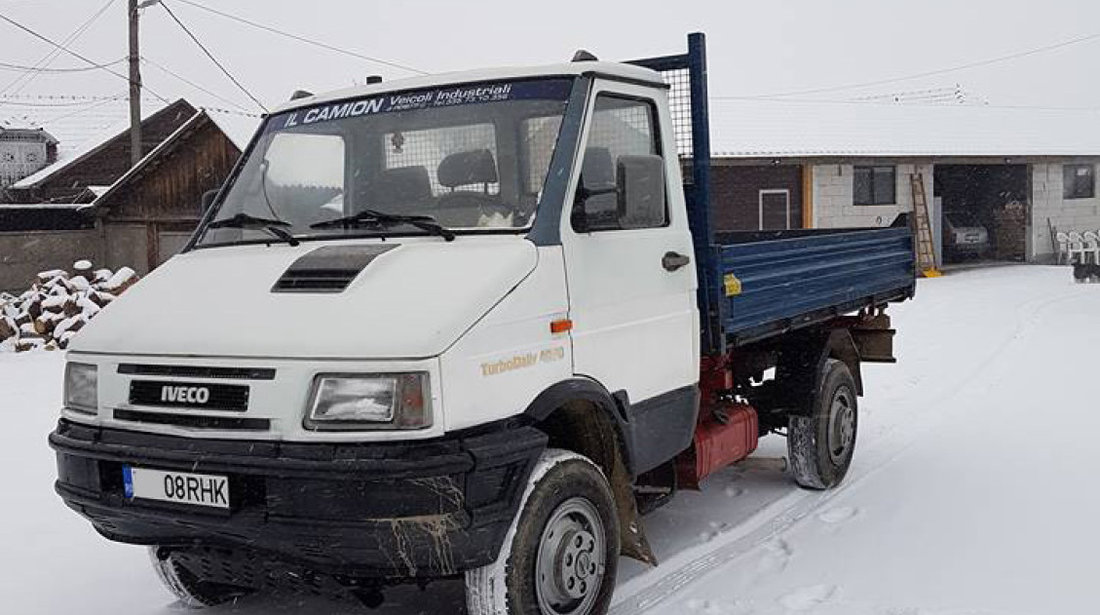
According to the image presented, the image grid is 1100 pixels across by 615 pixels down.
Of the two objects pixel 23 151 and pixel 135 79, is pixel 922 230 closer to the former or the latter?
pixel 135 79

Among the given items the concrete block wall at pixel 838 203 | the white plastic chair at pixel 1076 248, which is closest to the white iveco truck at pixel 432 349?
the concrete block wall at pixel 838 203

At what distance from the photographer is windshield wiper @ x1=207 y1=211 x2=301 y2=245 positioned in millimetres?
4242

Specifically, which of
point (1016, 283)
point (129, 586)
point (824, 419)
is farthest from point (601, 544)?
point (1016, 283)

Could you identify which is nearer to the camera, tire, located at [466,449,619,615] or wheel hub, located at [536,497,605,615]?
tire, located at [466,449,619,615]

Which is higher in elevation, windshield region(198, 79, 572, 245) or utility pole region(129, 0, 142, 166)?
utility pole region(129, 0, 142, 166)

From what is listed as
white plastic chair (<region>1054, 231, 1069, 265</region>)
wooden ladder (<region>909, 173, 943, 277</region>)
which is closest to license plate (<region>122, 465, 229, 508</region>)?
wooden ladder (<region>909, 173, 943, 277</region>)

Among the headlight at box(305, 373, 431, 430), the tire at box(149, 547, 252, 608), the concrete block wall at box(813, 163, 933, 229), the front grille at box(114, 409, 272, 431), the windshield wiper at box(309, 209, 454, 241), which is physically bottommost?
the tire at box(149, 547, 252, 608)

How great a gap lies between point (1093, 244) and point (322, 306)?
2909 centimetres

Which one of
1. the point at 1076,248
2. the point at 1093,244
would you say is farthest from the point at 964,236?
the point at 1093,244

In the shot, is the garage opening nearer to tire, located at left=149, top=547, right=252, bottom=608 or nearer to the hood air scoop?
tire, located at left=149, top=547, right=252, bottom=608

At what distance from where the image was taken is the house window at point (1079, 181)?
1143 inches

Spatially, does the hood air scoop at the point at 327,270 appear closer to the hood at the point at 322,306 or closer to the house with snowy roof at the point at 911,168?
the hood at the point at 322,306

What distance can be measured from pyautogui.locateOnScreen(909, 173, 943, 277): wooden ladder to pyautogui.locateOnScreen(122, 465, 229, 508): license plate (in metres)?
24.0

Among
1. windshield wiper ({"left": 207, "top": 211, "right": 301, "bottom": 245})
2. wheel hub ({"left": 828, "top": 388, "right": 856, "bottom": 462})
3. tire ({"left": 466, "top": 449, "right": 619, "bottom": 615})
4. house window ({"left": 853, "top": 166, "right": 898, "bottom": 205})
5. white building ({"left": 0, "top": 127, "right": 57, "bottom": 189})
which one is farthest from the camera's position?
white building ({"left": 0, "top": 127, "right": 57, "bottom": 189})
